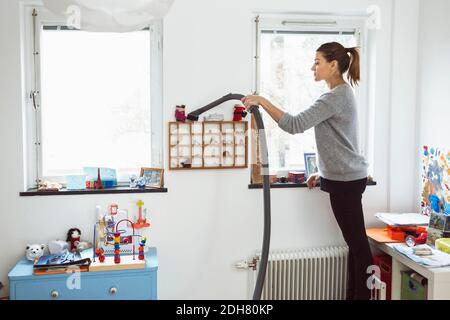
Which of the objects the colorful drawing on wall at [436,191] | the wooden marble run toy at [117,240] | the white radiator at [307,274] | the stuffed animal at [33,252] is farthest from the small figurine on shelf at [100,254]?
the colorful drawing on wall at [436,191]

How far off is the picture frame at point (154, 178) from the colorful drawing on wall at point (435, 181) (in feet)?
5.20

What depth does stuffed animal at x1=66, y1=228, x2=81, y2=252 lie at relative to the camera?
A: 2.31 m

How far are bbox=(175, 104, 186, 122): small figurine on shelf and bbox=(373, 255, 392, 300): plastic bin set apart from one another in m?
1.42

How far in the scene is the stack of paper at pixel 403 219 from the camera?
96.2 inches

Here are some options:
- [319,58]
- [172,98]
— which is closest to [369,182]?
[319,58]

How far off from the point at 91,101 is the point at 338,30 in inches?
61.6

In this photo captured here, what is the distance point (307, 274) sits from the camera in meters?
2.56

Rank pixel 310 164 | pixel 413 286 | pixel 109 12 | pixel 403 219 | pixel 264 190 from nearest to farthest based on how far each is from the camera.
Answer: pixel 109 12 → pixel 264 190 → pixel 413 286 → pixel 403 219 → pixel 310 164

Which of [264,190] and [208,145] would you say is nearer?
[264,190]

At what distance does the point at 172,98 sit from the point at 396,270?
5.16 ft

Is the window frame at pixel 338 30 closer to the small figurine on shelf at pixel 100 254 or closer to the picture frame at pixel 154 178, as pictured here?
the picture frame at pixel 154 178

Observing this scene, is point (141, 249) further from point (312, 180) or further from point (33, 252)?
point (312, 180)

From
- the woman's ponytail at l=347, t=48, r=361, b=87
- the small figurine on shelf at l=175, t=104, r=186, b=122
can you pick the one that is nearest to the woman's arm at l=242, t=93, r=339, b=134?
the woman's ponytail at l=347, t=48, r=361, b=87

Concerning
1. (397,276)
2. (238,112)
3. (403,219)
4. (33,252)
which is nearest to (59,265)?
(33,252)
